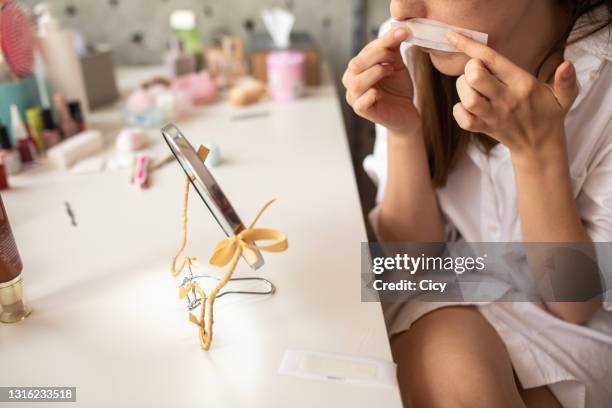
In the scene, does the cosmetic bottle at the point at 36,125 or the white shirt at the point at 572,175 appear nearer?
the white shirt at the point at 572,175

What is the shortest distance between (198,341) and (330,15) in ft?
3.59

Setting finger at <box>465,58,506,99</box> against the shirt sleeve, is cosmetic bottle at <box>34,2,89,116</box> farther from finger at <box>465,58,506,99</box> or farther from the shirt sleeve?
the shirt sleeve

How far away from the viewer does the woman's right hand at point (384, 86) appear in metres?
0.56

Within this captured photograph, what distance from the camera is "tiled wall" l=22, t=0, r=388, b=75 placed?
1325 millimetres

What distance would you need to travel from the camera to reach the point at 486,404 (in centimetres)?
49

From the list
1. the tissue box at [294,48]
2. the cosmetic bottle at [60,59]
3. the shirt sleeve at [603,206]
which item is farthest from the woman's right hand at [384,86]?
the cosmetic bottle at [60,59]

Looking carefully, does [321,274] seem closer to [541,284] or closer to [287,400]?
[287,400]

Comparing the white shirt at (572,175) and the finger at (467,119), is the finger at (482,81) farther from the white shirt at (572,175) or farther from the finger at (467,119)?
the white shirt at (572,175)

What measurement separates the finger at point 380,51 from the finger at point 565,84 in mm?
167

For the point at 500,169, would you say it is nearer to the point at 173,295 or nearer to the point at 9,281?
the point at 173,295

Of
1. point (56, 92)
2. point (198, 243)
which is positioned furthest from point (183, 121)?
point (198, 243)

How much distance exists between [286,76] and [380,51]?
550 millimetres

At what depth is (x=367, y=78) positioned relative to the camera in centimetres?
57

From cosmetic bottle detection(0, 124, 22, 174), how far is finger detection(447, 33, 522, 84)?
27.7 inches
